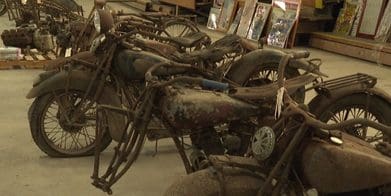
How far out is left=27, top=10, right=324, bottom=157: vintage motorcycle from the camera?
3.35 meters

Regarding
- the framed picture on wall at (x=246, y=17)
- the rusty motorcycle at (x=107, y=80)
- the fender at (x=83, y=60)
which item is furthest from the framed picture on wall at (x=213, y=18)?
the fender at (x=83, y=60)

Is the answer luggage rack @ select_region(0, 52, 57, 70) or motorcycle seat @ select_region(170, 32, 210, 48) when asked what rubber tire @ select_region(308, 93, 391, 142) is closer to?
motorcycle seat @ select_region(170, 32, 210, 48)

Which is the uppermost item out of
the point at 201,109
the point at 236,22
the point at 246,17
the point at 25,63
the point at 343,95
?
the point at 201,109

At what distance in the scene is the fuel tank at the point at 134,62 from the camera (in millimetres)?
3268

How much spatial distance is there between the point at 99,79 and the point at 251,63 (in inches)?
39.1

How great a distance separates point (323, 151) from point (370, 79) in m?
1.46

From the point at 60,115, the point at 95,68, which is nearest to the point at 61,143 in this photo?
the point at 60,115

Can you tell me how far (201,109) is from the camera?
7.79 feet

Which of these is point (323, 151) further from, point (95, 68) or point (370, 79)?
point (95, 68)

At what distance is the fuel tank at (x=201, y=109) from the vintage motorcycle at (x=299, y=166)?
362 millimetres

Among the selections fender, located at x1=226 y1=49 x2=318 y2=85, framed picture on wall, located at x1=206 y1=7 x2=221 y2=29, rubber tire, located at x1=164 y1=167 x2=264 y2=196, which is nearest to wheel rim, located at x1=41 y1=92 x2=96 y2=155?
fender, located at x1=226 y1=49 x2=318 y2=85

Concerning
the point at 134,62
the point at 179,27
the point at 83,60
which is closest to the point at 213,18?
the point at 179,27

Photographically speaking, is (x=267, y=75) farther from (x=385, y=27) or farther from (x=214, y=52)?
(x=385, y=27)

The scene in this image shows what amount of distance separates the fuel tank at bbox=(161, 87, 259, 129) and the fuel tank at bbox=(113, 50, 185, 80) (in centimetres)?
84
